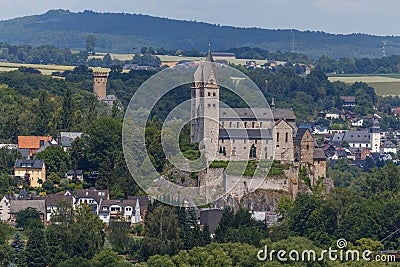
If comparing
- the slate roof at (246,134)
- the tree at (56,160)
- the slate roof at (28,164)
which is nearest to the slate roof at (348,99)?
the tree at (56,160)

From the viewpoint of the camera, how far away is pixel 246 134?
197ft

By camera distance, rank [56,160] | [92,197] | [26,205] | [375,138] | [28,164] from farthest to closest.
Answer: [375,138]
[56,160]
[28,164]
[92,197]
[26,205]

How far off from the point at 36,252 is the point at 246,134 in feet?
49.8

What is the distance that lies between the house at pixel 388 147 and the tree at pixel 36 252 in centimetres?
6255

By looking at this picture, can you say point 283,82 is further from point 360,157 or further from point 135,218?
point 135,218

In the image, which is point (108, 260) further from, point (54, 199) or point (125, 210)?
point (54, 199)

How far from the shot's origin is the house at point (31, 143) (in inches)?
2616

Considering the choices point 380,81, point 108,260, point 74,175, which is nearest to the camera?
point 108,260

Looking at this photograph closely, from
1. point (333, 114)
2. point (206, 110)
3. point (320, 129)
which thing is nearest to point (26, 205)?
point (206, 110)

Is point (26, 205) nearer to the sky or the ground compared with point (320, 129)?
nearer to the sky

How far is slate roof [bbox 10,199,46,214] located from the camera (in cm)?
5688

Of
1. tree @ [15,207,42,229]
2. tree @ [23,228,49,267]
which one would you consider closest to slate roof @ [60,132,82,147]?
tree @ [15,207,42,229]

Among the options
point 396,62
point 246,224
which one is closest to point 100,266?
point 246,224

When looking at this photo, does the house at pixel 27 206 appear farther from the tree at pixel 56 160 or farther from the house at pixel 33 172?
the tree at pixel 56 160
